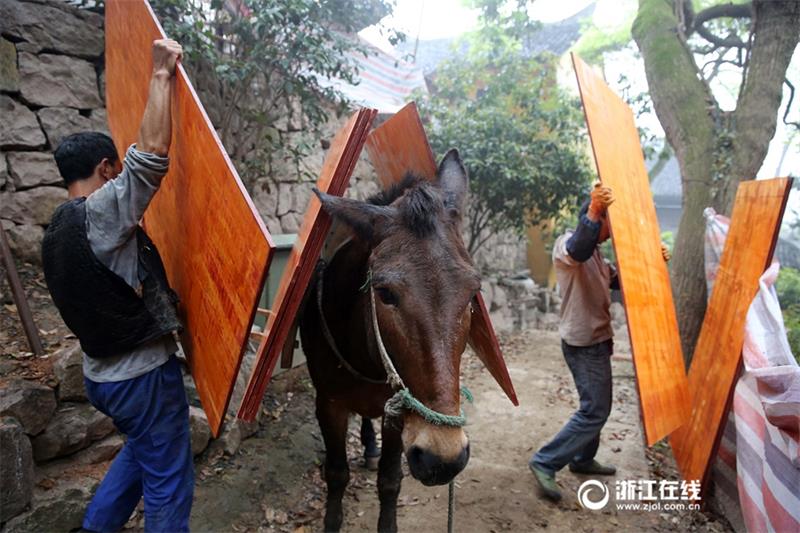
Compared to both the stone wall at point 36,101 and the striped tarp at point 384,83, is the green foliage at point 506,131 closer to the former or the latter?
the striped tarp at point 384,83

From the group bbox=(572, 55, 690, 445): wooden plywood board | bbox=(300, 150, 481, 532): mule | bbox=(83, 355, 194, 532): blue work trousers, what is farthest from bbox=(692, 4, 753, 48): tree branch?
bbox=(83, 355, 194, 532): blue work trousers

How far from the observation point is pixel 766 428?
250 centimetres

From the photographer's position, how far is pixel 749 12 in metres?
4.83

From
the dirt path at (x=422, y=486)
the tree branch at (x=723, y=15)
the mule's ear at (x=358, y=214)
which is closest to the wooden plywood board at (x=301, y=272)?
the mule's ear at (x=358, y=214)

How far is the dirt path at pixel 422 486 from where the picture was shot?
325 cm

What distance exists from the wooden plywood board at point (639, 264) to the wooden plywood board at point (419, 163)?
100 centimetres

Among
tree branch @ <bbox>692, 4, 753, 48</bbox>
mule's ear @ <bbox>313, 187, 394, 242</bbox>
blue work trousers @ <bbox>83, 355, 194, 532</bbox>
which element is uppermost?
tree branch @ <bbox>692, 4, 753, 48</bbox>

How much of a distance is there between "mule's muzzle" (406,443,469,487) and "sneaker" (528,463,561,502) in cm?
233

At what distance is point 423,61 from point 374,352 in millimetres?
16964

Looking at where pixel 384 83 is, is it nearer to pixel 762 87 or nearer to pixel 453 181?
pixel 762 87

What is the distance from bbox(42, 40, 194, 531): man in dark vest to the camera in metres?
1.83

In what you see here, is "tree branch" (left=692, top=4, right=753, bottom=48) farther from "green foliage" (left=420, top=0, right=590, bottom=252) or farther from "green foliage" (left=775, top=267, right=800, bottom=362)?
"green foliage" (left=775, top=267, right=800, bottom=362)

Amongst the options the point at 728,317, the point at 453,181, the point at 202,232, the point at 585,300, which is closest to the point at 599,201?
the point at 585,300

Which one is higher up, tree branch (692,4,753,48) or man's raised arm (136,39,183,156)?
tree branch (692,4,753,48)
